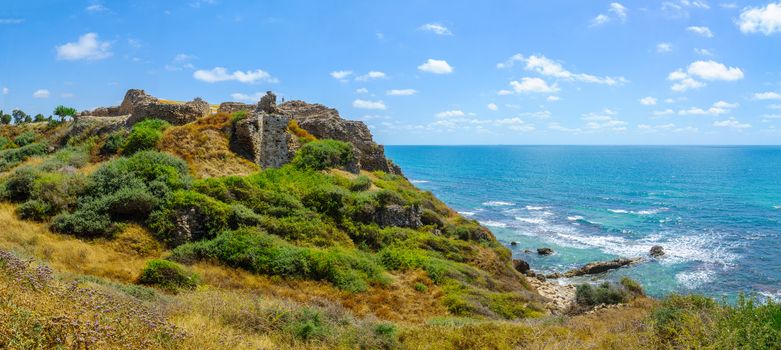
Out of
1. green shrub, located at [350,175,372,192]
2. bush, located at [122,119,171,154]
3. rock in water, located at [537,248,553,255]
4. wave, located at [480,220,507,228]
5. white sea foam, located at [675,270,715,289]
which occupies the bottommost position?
white sea foam, located at [675,270,715,289]

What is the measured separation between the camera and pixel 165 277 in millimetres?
13992

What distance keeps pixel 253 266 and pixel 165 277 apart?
3076 mm

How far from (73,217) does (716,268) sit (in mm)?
40738

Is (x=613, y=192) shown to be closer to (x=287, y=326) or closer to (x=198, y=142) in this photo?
(x=198, y=142)

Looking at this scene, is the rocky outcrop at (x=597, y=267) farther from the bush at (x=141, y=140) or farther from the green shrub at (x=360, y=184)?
the bush at (x=141, y=140)

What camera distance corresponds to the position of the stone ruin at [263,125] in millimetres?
25566

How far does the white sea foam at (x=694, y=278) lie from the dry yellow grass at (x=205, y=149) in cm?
2959

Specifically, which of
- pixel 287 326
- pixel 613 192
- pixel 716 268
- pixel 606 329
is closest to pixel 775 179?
pixel 613 192

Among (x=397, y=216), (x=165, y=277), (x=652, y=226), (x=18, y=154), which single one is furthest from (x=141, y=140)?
(x=652, y=226)

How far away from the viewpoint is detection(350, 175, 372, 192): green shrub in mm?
25109

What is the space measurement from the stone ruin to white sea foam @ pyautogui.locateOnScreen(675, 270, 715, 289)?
874 inches

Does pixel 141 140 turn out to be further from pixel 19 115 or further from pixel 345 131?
pixel 19 115

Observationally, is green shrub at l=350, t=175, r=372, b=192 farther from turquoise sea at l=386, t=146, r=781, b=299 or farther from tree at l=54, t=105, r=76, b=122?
tree at l=54, t=105, r=76, b=122

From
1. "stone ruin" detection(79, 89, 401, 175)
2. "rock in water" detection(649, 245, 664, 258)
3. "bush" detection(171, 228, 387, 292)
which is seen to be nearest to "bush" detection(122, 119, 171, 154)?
"stone ruin" detection(79, 89, 401, 175)
